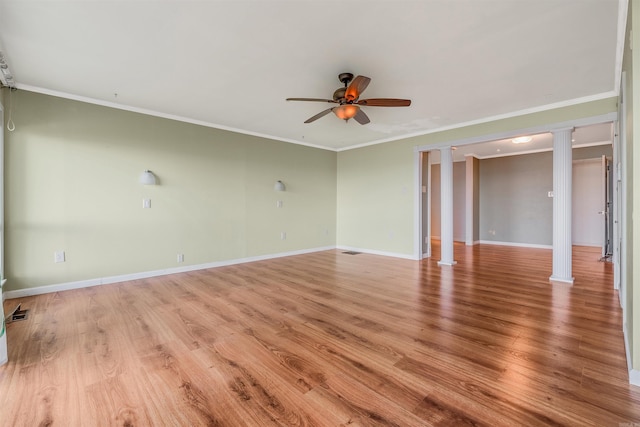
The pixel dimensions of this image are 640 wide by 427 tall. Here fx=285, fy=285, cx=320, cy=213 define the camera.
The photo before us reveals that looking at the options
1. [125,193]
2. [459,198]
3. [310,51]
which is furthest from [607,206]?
[125,193]

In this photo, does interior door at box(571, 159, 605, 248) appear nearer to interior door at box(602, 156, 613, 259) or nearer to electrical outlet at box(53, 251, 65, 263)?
interior door at box(602, 156, 613, 259)

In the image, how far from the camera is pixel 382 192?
6273 mm

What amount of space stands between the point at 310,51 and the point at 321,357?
2615mm

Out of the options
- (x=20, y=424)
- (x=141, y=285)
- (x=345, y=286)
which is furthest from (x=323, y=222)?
(x=20, y=424)

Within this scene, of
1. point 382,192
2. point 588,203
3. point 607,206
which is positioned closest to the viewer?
point 607,206

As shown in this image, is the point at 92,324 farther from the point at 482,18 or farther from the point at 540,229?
the point at 540,229

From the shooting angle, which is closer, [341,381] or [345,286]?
[341,381]

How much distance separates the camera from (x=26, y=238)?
11.3ft

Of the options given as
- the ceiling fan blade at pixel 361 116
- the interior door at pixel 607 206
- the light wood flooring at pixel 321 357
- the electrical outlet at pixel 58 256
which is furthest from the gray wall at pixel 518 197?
the electrical outlet at pixel 58 256

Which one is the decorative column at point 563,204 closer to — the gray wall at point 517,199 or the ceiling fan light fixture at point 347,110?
the ceiling fan light fixture at point 347,110

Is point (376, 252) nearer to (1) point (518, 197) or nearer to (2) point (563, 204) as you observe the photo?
(2) point (563, 204)

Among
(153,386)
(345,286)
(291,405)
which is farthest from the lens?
(345,286)

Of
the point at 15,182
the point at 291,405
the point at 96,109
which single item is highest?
the point at 96,109

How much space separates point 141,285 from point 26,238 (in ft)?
4.53
